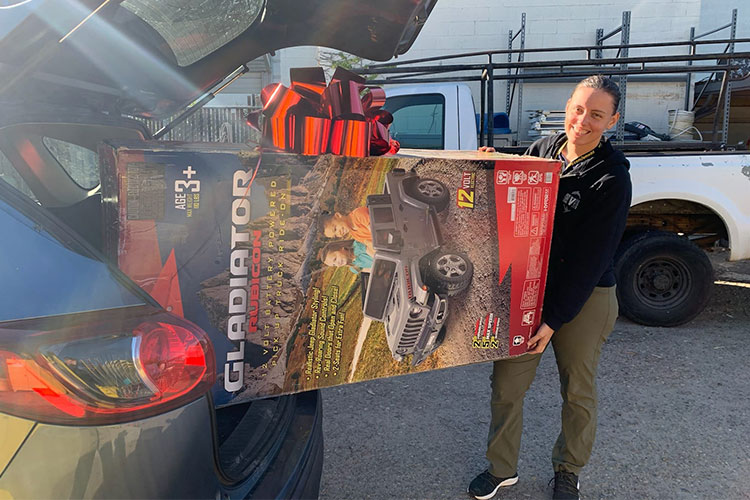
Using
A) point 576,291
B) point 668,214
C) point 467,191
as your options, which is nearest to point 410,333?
point 467,191

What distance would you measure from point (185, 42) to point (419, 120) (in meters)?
3.06

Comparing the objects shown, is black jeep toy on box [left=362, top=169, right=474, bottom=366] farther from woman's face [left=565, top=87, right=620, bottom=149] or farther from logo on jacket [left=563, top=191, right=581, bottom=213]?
woman's face [left=565, top=87, right=620, bottom=149]

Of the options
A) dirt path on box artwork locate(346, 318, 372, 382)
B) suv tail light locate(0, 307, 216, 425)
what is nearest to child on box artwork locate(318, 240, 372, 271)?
dirt path on box artwork locate(346, 318, 372, 382)

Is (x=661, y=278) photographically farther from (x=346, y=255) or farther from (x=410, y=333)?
(x=346, y=255)

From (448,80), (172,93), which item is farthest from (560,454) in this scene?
(448,80)

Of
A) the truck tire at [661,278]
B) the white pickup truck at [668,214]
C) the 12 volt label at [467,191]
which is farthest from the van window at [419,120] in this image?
the 12 volt label at [467,191]

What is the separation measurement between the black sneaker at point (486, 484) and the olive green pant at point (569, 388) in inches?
1.3

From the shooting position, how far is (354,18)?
212cm

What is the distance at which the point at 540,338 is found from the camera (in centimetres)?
228

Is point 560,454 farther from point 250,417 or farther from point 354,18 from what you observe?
point 354,18

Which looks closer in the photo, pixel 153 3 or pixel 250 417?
pixel 250 417

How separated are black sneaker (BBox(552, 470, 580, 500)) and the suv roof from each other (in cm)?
202

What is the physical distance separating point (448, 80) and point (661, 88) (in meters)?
5.42

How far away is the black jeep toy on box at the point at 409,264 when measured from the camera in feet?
5.77
